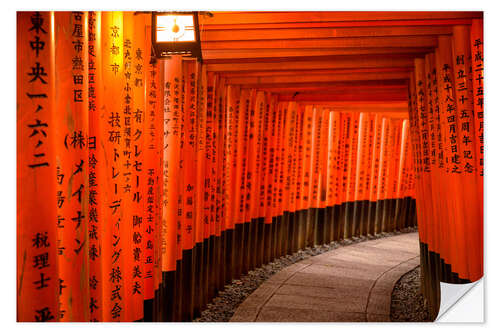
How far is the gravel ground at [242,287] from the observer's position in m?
7.39

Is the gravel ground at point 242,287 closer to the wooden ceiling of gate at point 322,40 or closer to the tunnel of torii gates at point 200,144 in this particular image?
the tunnel of torii gates at point 200,144

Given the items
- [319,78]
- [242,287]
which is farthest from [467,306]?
[242,287]

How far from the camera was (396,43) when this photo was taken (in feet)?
19.1

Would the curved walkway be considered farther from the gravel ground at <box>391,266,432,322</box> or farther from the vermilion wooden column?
the vermilion wooden column

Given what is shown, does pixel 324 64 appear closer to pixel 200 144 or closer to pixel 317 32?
pixel 317 32

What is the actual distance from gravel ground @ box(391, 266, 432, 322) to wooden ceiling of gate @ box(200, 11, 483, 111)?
144 inches

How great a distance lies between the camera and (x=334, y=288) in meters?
8.73

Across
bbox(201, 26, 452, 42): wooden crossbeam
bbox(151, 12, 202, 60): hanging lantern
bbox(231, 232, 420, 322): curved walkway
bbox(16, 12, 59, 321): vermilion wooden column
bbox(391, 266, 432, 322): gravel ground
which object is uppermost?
bbox(201, 26, 452, 42): wooden crossbeam

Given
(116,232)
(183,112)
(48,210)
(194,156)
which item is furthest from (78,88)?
(194,156)

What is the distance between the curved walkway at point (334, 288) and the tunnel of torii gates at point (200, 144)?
2.44ft

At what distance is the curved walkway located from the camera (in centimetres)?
737

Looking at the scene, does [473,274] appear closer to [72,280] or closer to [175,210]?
[175,210]

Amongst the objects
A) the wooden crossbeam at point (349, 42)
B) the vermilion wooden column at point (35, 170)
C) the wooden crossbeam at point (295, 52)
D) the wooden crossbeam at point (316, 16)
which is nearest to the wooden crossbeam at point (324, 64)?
the wooden crossbeam at point (295, 52)

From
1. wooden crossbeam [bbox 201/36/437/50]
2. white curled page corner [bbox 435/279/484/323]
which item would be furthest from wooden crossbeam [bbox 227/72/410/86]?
white curled page corner [bbox 435/279/484/323]
